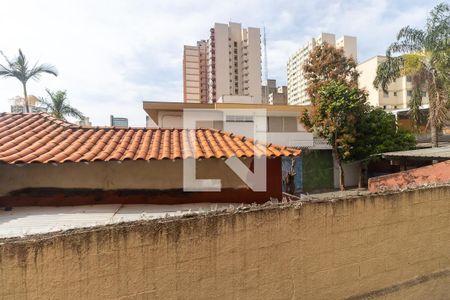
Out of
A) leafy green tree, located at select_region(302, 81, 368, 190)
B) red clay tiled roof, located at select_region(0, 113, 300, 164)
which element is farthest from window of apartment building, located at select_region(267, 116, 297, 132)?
red clay tiled roof, located at select_region(0, 113, 300, 164)

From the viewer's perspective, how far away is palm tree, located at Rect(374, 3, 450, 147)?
45.6 feet

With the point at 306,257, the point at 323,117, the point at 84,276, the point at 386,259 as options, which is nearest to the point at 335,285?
the point at 306,257

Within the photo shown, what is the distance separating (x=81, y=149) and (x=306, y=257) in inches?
158

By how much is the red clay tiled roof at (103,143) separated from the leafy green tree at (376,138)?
12552mm

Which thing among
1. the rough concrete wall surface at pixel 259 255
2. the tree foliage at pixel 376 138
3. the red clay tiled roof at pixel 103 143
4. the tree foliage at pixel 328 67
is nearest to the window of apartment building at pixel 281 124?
the tree foliage at pixel 328 67

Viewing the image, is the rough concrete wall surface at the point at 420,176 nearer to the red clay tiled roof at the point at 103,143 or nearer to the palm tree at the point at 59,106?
the red clay tiled roof at the point at 103,143

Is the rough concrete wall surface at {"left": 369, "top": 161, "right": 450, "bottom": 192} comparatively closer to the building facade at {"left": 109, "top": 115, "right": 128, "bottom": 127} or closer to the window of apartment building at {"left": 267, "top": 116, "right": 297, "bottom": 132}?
the window of apartment building at {"left": 267, "top": 116, "right": 297, "bottom": 132}

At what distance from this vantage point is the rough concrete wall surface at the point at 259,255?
2322 mm

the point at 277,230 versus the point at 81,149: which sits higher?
the point at 81,149

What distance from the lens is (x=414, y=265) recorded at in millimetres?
3908

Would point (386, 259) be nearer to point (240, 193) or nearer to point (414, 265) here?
point (414, 265)

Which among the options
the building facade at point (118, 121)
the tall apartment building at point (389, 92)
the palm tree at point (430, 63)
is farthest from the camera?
the tall apartment building at point (389, 92)

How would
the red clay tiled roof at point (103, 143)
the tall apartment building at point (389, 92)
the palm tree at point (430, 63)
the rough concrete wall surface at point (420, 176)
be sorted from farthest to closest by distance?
the tall apartment building at point (389, 92) → the palm tree at point (430, 63) → the rough concrete wall surface at point (420, 176) → the red clay tiled roof at point (103, 143)

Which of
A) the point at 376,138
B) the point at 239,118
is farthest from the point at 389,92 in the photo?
the point at 239,118
